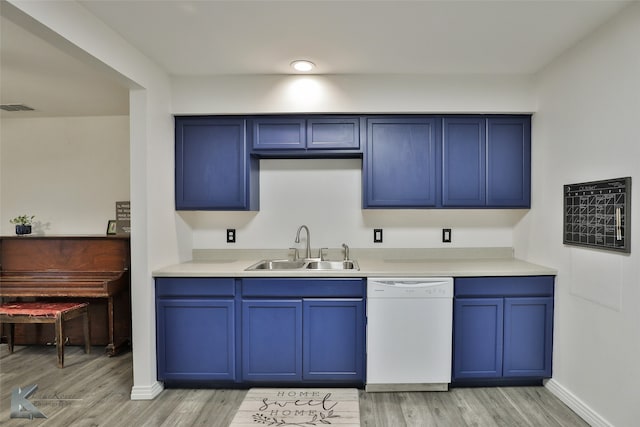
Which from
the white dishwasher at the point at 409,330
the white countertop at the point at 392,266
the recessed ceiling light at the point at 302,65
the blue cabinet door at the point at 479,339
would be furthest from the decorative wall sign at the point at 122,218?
the blue cabinet door at the point at 479,339

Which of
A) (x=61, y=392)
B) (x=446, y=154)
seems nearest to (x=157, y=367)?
(x=61, y=392)

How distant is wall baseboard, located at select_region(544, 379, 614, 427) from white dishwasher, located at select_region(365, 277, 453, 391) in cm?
77

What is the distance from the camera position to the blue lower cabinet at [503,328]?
2598 mm

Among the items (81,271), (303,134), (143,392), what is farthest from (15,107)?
(143,392)

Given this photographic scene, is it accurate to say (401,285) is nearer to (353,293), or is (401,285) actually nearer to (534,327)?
(353,293)

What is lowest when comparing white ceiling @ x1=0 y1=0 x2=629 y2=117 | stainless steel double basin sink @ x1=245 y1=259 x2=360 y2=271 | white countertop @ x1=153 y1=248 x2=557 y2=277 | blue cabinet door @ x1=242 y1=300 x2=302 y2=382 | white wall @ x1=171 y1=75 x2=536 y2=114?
blue cabinet door @ x1=242 y1=300 x2=302 y2=382

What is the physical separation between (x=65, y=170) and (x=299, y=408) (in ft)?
11.3

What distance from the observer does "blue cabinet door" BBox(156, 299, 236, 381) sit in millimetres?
2615

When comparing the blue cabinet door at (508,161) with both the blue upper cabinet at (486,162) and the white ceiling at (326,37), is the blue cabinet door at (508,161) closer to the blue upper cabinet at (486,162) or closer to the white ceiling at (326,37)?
the blue upper cabinet at (486,162)

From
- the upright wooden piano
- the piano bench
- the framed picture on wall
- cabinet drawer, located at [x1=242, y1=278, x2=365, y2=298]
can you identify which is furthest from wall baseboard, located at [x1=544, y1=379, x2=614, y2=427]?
the framed picture on wall

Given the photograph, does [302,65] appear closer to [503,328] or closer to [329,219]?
[329,219]

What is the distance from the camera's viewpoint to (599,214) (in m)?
2.14

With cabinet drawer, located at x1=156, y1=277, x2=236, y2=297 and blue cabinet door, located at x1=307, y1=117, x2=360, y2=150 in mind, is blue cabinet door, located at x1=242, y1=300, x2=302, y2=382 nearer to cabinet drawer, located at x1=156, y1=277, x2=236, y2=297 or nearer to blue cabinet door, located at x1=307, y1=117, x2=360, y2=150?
cabinet drawer, located at x1=156, y1=277, x2=236, y2=297

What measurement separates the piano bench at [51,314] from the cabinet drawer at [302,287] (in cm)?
180
